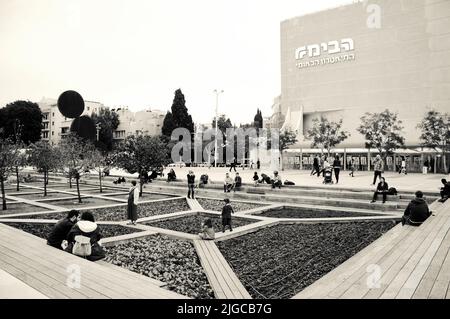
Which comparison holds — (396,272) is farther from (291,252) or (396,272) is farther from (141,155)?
(141,155)

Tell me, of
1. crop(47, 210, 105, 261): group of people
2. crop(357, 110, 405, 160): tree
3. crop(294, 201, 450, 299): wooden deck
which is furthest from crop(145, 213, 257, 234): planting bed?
crop(357, 110, 405, 160): tree

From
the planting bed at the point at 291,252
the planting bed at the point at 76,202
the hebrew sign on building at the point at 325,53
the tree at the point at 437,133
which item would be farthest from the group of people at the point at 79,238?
the hebrew sign on building at the point at 325,53

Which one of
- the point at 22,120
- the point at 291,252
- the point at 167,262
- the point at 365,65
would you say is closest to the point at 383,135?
the point at 365,65

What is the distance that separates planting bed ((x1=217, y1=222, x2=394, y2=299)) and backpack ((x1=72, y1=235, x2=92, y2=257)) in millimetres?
3516

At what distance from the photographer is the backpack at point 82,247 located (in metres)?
7.21

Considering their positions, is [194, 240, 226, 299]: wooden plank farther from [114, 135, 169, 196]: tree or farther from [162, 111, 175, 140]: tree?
[162, 111, 175, 140]: tree

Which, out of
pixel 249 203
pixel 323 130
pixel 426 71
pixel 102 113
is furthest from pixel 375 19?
pixel 102 113

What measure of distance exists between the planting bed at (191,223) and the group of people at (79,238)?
5.06m

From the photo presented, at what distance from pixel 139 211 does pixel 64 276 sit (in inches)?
449

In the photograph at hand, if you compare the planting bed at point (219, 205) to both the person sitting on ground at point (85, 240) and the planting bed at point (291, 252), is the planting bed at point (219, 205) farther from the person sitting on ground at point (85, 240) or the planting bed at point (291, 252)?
the person sitting on ground at point (85, 240)

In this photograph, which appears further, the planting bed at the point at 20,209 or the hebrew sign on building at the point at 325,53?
the hebrew sign on building at the point at 325,53

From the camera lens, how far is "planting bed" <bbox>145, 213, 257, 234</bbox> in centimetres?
1288

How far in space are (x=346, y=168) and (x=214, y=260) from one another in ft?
137
